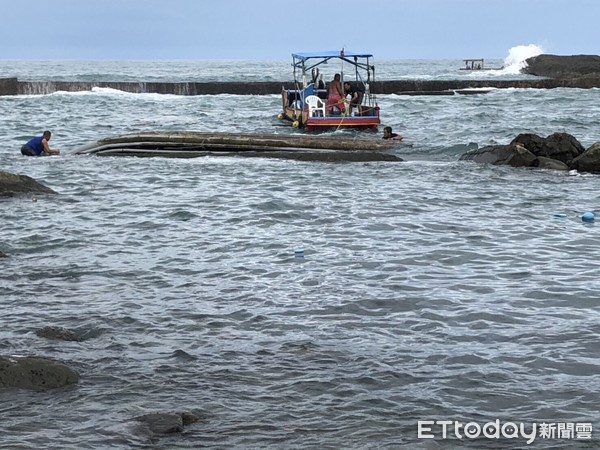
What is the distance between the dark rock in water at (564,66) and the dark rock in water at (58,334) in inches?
2897

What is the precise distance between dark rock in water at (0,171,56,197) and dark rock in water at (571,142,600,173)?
1275 cm

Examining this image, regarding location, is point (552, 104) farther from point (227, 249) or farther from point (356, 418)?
point (356, 418)

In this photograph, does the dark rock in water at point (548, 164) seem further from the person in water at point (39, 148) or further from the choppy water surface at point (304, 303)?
the person in water at point (39, 148)

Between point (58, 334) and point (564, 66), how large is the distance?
81642 millimetres

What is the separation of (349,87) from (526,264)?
75.1 ft

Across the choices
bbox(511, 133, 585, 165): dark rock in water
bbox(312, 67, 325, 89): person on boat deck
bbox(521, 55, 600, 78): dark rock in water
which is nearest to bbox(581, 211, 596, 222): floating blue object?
bbox(511, 133, 585, 165): dark rock in water

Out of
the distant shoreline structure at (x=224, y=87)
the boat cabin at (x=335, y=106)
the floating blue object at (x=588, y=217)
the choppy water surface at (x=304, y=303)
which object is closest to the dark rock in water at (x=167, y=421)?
the choppy water surface at (x=304, y=303)

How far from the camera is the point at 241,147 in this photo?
25609mm

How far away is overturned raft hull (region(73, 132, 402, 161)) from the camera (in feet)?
81.1

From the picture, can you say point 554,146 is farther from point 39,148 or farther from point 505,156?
point 39,148

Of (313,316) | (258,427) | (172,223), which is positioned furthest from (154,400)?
(172,223)

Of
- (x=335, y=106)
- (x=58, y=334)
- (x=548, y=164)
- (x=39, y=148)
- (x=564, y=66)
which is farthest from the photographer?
(x=564, y=66)

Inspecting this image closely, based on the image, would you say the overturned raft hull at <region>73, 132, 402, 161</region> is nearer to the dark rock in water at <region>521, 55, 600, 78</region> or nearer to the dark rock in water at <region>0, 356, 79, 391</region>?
the dark rock in water at <region>0, 356, 79, 391</region>

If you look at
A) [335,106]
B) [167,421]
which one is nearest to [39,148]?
[335,106]
